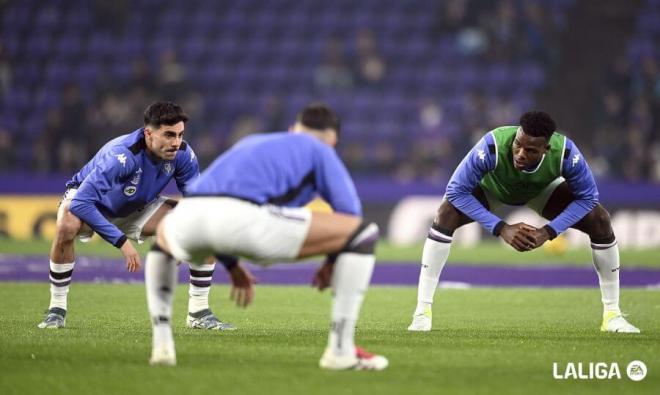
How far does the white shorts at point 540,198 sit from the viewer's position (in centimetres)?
983

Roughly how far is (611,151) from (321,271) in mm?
17638

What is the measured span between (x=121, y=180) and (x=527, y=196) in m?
3.52

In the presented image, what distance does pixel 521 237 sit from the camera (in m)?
9.11

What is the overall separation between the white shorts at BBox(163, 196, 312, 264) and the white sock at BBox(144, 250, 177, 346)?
0.46 feet

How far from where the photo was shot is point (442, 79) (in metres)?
26.0

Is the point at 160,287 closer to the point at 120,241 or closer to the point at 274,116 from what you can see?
the point at 120,241

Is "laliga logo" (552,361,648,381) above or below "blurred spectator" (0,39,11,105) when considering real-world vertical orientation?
below

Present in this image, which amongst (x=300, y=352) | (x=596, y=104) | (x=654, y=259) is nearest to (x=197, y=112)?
(x=596, y=104)

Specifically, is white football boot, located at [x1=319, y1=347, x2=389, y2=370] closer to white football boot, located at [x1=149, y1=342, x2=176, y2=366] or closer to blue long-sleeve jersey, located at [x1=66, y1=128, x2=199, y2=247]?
white football boot, located at [x1=149, y1=342, x2=176, y2=366]

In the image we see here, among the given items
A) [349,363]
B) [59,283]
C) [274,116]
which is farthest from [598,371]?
[274,116]

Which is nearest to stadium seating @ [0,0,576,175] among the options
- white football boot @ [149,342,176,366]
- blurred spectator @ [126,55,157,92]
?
blurred spectator @ [126,55,157,92]

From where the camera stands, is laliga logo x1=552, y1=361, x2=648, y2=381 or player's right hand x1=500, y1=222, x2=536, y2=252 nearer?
laliga logo x1=552, y1=361, x2=648, y2=381

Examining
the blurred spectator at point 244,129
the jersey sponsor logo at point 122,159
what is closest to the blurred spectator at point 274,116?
the blurred spectator at point 244,129

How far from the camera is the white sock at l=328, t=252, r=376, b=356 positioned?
22.3ft
